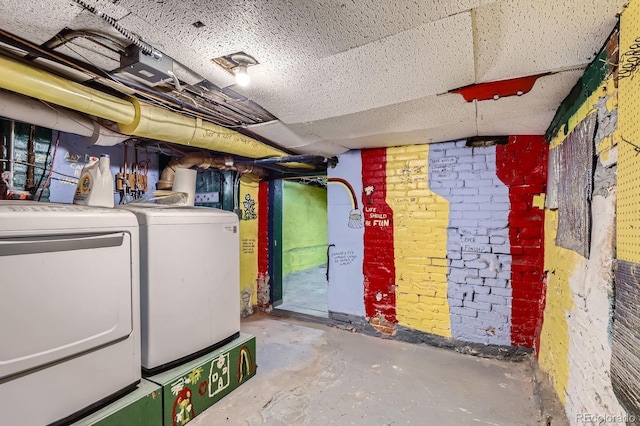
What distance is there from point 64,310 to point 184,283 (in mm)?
670

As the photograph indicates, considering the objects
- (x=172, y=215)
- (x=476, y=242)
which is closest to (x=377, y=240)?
A: (x=476, y=242)

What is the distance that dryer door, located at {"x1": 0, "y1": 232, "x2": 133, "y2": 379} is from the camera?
1.28 m

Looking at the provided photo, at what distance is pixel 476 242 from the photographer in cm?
302

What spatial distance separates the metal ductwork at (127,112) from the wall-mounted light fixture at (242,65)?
35.7 inches

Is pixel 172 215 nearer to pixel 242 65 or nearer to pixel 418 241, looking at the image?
pixel 242 65

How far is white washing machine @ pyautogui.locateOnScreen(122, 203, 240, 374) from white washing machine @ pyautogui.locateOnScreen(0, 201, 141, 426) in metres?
0.10

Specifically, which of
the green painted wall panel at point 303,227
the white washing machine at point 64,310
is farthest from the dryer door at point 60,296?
the green painted wall panel at point 303,227

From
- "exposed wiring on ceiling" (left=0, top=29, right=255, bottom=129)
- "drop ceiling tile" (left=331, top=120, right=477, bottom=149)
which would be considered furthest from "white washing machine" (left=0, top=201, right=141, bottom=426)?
"drop ceiling tile" (left=331, top=120, right=477, bottom=149)

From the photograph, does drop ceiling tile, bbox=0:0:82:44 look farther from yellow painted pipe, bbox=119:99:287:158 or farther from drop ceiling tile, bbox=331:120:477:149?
drop ceiling tile, bbox=331:120:477:149

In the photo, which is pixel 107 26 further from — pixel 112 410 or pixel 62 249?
pixel 112 410

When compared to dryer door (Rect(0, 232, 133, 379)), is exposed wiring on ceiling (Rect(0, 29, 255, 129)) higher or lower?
higher

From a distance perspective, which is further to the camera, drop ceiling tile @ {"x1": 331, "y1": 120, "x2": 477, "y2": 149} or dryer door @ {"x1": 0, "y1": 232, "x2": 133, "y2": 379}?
drop ceiling tile @ {"x1": 331, "y1": 120, "x2": 477, "y2": 149}

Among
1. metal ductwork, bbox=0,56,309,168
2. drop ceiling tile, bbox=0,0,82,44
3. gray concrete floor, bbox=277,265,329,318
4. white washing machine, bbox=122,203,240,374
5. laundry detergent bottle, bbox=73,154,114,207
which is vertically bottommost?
gray concrete floor, bbox=277,265,329,318

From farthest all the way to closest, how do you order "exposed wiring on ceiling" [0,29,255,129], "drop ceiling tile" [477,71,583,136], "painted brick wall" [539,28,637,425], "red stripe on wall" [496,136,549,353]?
"red stripe on wall" [496,136,549,353], "drop ceiling tile" [477,71,583,136], "exposed wiring on ceiling" [0,29,255,129], "painted brick wall" [539,28,637,425]
